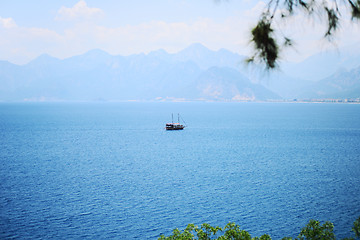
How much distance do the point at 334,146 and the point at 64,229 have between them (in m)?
65.8

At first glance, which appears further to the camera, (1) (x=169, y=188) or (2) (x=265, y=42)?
(1) (x=169, y=188)

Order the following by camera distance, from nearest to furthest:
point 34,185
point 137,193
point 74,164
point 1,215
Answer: point 1,215, point 137,193, point 34,185, point 74,164

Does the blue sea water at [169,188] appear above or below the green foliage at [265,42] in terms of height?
below

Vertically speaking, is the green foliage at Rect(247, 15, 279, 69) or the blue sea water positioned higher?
the green foliage at Rect(247, 15, 279, 69)

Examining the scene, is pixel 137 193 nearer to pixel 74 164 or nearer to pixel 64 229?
pixel 64 229

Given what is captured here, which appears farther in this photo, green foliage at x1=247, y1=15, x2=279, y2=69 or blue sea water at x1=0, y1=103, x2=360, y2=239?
blue sea water at x1=0, y1=103, x2=360, y2=239

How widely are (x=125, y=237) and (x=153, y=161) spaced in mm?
33551

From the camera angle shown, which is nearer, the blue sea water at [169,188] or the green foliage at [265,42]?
the green foliage at [265,42]

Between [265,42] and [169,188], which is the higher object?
[265,42]

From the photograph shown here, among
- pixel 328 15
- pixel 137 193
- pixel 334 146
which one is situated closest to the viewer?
pixel 328 15

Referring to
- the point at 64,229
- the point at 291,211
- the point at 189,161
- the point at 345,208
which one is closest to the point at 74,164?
the point at 189,161

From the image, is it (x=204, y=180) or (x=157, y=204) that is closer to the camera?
(x=157, y=204)

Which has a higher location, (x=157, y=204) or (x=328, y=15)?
(x=328, y=15)

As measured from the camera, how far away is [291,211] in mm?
35031
